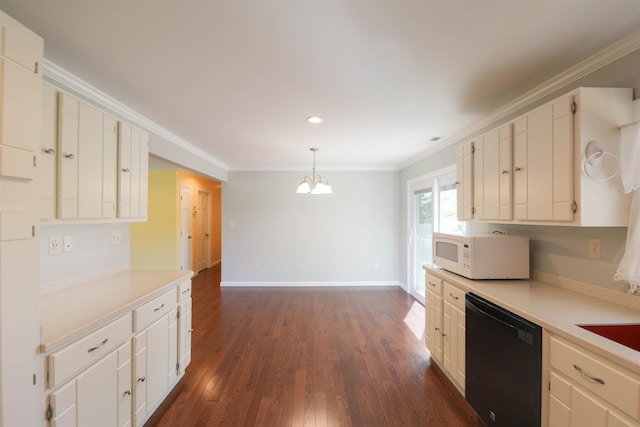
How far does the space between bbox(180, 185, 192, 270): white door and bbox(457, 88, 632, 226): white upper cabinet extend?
5582mm

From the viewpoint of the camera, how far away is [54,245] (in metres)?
1.78

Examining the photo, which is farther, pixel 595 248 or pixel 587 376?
pixel 595 248

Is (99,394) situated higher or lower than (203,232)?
lower

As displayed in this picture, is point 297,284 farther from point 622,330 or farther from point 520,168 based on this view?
point 622,330

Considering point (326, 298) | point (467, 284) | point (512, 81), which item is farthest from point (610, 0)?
point (326, 298)

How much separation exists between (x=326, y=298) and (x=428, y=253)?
1.87 meters

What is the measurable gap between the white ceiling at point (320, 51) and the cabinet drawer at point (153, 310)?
157cm

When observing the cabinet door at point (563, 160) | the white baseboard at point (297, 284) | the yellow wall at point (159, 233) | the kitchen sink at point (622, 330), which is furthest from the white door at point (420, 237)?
the yellow wall at point (159, 233)

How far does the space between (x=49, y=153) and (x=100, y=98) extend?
0.91 meters

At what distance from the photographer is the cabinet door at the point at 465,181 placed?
2441 mm

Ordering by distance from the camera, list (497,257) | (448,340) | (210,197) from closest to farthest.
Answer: (497,257) → (448,340) → (210,197)

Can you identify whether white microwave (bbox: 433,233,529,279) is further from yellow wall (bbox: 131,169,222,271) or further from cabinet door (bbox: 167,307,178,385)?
yellow wall (bbox: 131,169,222,271)

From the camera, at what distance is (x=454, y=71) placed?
182 cm

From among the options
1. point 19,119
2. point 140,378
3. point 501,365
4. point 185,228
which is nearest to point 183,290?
point 140,378
